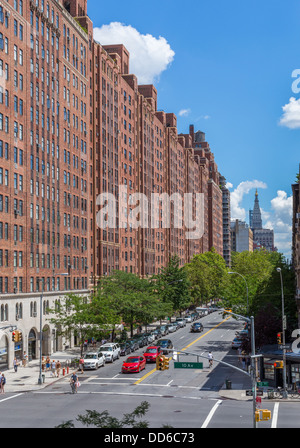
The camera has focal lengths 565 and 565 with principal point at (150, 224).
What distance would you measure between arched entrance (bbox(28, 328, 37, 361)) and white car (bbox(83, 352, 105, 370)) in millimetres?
9285

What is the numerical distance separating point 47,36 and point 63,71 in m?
5.92

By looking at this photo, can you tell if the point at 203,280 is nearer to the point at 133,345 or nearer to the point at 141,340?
the point at 141,340

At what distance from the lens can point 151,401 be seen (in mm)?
41062

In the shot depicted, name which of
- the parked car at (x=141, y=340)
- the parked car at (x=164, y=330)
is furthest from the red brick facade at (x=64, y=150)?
the parked car at (x=164, y=330)

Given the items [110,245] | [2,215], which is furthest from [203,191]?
[2,215]

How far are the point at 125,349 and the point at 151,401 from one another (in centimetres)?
2581

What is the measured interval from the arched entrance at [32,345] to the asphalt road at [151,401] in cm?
1024

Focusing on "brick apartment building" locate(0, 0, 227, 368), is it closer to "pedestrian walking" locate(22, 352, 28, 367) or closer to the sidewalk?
"pedestrian walking" locate(22, 352, 28, 367)

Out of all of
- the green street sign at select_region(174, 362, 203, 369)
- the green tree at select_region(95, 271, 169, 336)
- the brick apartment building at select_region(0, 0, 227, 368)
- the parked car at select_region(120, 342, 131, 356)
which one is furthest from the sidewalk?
the green street sign at select_region(174, 362, 203, 369)

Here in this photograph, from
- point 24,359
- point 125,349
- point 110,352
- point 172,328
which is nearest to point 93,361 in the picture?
point 110,352

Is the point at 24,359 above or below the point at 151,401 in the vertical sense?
below

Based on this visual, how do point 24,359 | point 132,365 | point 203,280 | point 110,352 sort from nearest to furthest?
point 132,365 → point 24,359 → point 110,352 → point 203,280

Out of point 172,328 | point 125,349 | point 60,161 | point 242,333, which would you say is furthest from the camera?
point 172,328

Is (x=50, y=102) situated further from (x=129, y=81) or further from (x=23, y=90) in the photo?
(x=129, y=81)
